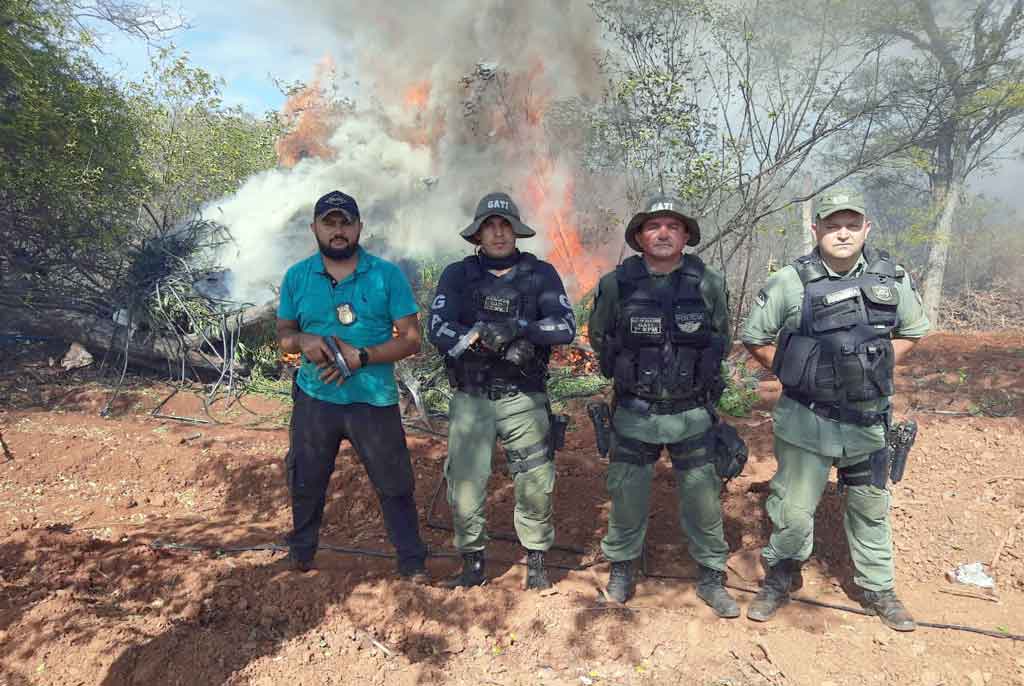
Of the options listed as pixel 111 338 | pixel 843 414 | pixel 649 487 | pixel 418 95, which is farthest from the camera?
pixel 418 95

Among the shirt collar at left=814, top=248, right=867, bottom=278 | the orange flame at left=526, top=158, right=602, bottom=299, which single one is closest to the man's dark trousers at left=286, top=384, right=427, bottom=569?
the shirt collar at left=814, top=248, right=867, bottom=278

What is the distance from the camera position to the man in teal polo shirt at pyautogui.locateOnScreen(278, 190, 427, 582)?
3061 mm

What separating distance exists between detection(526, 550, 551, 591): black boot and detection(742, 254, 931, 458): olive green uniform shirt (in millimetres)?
1398

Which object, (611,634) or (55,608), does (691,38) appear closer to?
(611,634)

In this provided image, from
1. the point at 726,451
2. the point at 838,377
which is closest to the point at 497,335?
the point at 726,451

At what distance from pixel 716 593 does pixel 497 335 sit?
5.65 ft

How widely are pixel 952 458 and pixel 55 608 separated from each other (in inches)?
222

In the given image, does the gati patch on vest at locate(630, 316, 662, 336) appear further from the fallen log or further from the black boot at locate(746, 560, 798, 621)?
the fallen log

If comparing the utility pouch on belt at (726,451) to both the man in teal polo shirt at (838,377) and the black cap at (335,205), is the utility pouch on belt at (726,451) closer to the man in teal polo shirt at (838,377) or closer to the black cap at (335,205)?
the man in teal polo shirt at (838,377)

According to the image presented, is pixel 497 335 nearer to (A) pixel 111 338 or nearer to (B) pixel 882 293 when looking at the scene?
(B) pixel 882 293

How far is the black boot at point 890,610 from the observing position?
2938 mm

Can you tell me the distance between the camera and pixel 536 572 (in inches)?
130

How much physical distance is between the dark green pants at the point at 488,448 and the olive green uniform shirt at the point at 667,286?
440mm

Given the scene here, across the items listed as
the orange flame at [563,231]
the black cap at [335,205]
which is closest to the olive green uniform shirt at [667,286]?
the black cap at [335,205]
